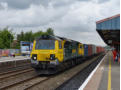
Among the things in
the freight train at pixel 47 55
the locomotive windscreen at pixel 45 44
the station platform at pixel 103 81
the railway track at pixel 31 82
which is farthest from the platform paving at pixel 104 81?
the locomotive windscreen at pixel 45 44

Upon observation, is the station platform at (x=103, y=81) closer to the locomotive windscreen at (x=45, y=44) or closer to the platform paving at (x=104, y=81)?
the platform paving at (x=104, y=81)

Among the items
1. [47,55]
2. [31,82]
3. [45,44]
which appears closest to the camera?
[31,82]

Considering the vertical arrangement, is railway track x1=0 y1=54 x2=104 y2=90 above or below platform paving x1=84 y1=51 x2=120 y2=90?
below

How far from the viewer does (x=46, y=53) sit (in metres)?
11.9

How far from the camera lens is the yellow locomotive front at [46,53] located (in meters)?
11.8

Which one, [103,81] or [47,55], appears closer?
[103,81]

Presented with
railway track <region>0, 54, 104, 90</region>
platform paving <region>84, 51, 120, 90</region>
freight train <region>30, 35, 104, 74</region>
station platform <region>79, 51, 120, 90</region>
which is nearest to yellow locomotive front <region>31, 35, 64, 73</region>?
freight train <region>30, 35, 104, 74</region>

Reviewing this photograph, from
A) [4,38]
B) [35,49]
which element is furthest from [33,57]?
[4,38]

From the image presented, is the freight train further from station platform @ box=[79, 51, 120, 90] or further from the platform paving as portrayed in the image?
the platform paving

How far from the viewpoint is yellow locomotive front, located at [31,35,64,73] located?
11789 mm

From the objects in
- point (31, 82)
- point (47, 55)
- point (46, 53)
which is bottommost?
point (31, 82)

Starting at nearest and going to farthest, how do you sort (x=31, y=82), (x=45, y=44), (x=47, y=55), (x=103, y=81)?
1. (x=103, y=81)
2. (x=31, y=82)
3. (x=47, y=55)
4. (x=45, y=44)

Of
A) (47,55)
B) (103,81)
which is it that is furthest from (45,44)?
(103,81)

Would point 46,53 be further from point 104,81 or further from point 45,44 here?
point 104,81
